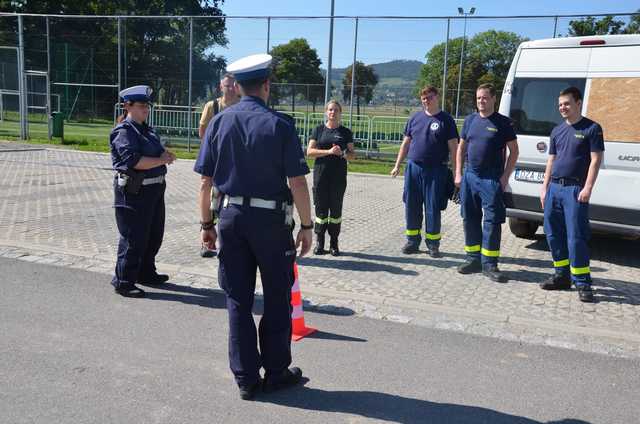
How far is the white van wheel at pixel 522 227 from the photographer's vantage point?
8453 mm

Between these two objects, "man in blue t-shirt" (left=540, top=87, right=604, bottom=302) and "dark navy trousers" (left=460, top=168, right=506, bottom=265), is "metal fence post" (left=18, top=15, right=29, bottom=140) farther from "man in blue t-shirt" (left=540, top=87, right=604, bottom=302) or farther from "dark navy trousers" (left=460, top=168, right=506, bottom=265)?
"man in blue t-shirt" (left=540, top=87, right=604, bottom=302)

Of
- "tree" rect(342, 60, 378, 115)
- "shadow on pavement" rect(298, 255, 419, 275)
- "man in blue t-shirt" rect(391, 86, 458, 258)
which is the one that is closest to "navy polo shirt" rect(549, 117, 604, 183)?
"man in blue t-shirt" rect(391, 86, 458, 258)

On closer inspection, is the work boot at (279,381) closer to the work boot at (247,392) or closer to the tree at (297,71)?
the work boot at (247,392)

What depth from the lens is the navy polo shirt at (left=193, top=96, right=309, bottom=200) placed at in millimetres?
3512

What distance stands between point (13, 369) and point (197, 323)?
1440 millimetres

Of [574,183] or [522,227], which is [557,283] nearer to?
[574,183]

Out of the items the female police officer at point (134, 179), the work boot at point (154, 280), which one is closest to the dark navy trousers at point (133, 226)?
the female police officer at point (134, 179)

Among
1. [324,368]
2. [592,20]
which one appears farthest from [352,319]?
[592,20]

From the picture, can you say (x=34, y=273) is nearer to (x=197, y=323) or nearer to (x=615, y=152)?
(x=197, y=323)

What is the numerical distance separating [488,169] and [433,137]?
97cm

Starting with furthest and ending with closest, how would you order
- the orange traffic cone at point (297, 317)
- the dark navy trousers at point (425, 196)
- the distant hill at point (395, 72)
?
1. the distant hill at point (395, 72)
2. the dark navy trousers at point (425, 196)
3. the orange traffic cone at point (297, 317)

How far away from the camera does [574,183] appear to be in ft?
19.4

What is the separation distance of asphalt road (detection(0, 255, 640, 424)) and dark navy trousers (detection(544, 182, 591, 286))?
1475mm

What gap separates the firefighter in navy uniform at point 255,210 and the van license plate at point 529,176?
4427mm
